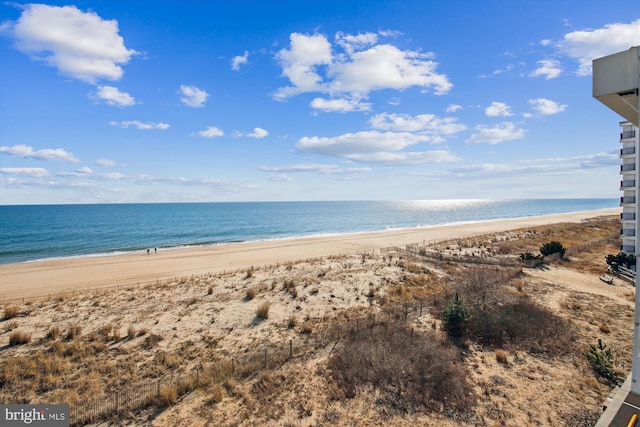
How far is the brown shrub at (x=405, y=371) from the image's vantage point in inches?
424

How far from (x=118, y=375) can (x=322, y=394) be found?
8461 mm

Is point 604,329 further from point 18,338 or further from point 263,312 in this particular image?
point 18,338

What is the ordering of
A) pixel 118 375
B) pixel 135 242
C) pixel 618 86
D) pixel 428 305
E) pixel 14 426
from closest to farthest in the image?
pixel 618 86 → pixel 14 426 → pixel 118 375 → pixel 428 305 → pixel 135 242

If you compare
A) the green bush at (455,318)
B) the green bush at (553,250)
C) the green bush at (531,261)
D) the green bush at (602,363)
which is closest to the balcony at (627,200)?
the green bush at (553,250)

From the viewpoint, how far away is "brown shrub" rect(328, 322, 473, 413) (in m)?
10.8

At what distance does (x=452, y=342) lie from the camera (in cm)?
1505

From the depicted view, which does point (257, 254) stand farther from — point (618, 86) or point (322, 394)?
point (618, 86)

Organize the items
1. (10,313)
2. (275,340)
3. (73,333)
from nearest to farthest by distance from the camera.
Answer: (275,340) < (73,333) < (10,313)

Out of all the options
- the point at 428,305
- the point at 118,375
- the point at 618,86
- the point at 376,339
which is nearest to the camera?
the point at 618,86

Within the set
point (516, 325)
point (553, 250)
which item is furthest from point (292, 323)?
point (553, 250)

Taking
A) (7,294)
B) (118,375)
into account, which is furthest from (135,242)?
(118,375)

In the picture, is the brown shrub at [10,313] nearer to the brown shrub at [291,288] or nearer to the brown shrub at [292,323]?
Answer: the brown shrub at [291,288]

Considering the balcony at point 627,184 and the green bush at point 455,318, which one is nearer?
the green bush at point 455,318

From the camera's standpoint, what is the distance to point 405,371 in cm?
1214
